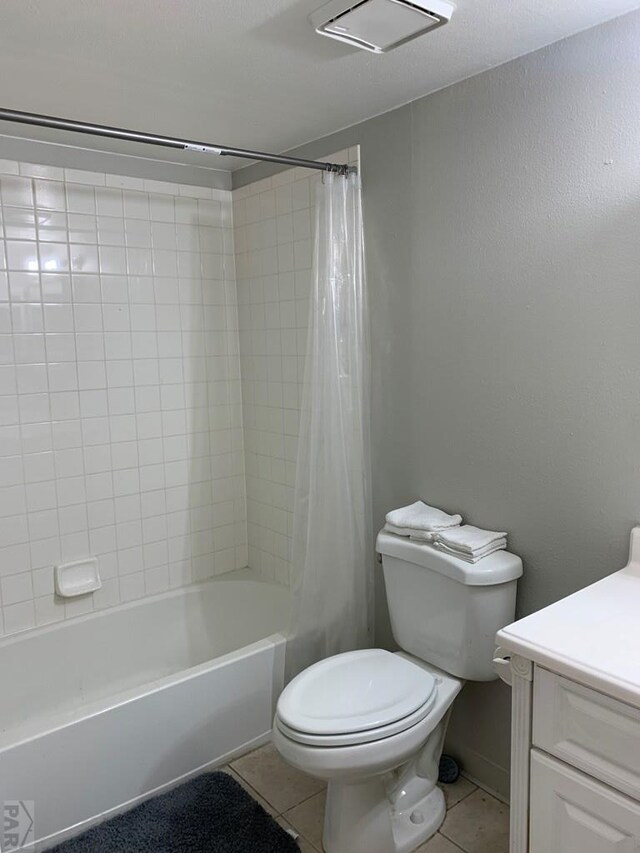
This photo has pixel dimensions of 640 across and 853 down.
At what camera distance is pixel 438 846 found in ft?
5.95

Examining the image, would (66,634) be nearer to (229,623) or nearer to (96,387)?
(229,623)

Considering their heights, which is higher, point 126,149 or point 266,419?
point 126,149

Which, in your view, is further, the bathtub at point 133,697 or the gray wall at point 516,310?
the bathtub at point 133,697

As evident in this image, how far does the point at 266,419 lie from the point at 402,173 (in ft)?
3.86

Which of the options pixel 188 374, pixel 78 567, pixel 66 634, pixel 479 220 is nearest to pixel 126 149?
pixel 188 374

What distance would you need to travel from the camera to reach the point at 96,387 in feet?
8.23

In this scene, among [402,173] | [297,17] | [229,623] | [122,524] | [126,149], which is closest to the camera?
[297,17]

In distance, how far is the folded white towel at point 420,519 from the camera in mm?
1909

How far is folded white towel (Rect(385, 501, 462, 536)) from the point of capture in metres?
1.91

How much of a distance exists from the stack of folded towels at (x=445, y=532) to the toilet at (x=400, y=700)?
0.03 m

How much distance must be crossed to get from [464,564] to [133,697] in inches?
42.2

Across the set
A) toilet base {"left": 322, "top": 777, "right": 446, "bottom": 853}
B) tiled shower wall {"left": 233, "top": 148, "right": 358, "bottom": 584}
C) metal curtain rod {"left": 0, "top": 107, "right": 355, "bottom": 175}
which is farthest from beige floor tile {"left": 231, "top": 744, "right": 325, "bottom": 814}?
metal curtain rod {"left": 0, "top": 107, "right": 355, "bottom": 175}

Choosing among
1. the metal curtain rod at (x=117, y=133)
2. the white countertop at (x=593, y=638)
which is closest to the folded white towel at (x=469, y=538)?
the white countertop at (x=593, y=638)

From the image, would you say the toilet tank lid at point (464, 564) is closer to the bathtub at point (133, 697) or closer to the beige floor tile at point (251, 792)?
the bathtub at point (133, 697)
